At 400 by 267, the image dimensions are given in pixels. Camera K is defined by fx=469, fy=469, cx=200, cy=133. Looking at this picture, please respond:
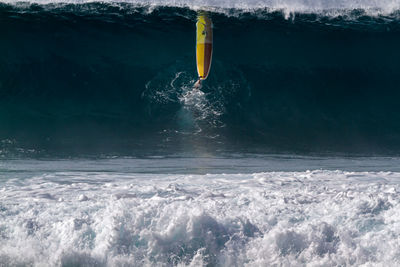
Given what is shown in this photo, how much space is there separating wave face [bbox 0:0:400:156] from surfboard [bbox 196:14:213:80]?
126 millimetres

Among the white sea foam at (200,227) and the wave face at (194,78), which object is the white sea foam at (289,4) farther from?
the white sea foam at (200,227)

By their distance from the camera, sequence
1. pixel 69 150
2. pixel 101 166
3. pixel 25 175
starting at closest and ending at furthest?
pixel 25 175
pixel 101 166
pixel 69 150

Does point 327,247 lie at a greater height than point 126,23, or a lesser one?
lesser

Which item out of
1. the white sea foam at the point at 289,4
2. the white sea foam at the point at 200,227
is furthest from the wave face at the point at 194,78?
the white sea foam at the point at 200,227

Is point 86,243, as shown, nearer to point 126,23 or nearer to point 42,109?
point 42,109

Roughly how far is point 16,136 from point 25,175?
1.46 meters

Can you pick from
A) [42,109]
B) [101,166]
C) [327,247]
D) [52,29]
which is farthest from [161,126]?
[327,247]

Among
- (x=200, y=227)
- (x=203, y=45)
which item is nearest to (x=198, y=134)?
(x=203, y=45)

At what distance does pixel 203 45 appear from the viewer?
814cm

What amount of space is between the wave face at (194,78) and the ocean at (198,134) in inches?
1.0

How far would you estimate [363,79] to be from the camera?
858cm

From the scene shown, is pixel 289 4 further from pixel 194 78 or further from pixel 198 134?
pixel 198 134

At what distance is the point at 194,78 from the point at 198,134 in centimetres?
104

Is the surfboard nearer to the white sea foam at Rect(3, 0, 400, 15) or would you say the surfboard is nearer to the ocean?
the ocean
